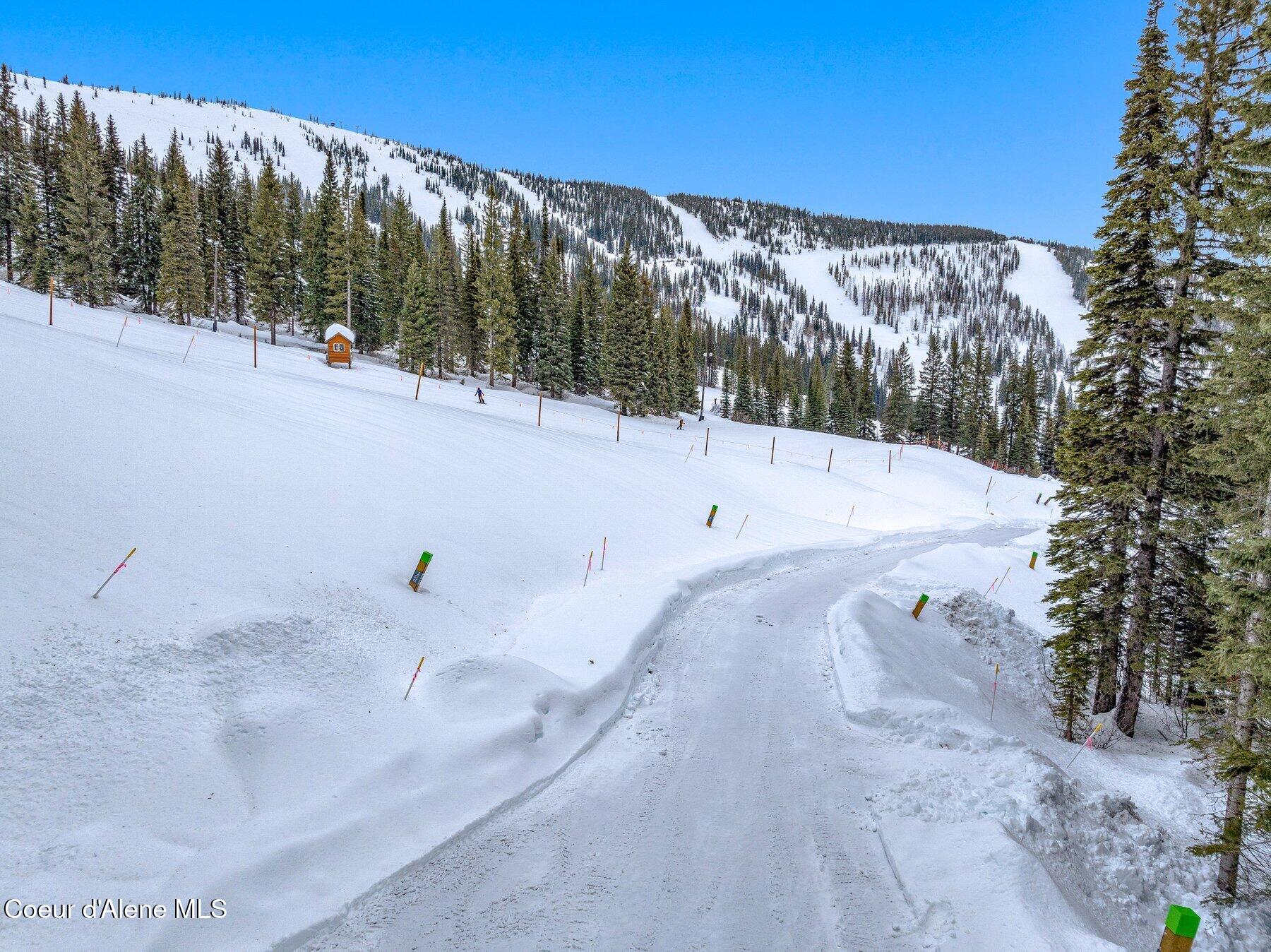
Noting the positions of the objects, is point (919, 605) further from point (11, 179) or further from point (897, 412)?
point (11, 179)

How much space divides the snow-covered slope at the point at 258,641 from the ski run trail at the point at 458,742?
36 mm

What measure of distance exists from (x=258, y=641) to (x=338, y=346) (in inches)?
1733

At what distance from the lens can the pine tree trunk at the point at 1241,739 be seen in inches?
269

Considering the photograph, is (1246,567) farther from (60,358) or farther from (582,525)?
(60,358)

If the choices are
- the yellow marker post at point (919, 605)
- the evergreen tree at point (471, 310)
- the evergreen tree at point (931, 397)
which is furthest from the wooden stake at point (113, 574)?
the evergreen tree at point (931, 397)

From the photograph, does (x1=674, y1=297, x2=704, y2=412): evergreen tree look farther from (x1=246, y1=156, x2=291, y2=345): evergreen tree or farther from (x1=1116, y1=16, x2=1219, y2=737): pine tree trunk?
(x1=1116, y1=16, x2=1219, y2=737): pine tree trunk

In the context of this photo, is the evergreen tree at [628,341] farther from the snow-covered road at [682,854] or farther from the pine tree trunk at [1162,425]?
the snow-covered road at [682,854]

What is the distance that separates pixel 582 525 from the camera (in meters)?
17.1

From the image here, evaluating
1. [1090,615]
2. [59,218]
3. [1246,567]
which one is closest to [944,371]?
[1090,615]

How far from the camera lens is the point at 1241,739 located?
23.2 ft

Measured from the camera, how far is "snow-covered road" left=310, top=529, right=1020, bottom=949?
4.65 metres

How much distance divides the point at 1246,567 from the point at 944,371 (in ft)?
237

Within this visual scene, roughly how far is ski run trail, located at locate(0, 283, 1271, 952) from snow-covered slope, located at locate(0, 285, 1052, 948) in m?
0.04

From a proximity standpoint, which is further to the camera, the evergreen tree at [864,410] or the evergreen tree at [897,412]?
the evergreen tree at [864,410]
